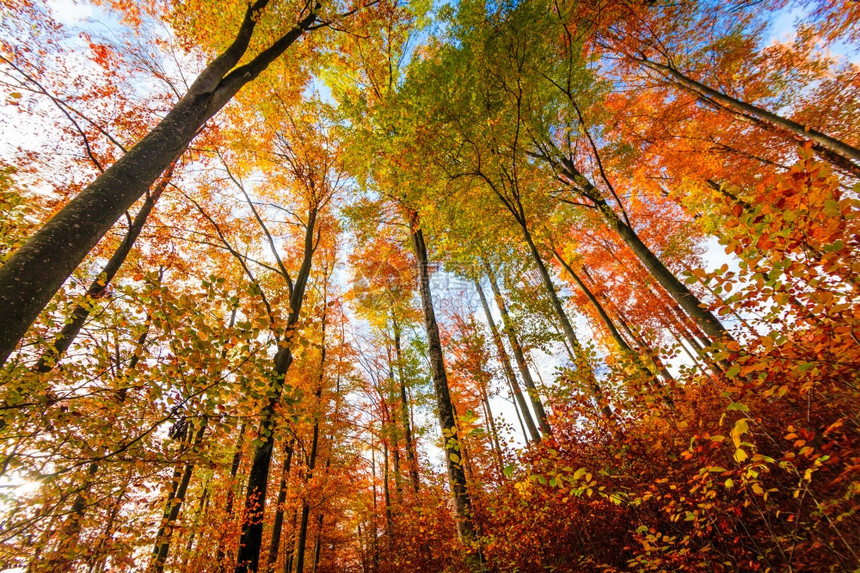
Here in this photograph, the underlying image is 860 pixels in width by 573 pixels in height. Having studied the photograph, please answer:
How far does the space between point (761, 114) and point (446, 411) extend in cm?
1045

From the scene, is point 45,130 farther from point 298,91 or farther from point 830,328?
point 830,328

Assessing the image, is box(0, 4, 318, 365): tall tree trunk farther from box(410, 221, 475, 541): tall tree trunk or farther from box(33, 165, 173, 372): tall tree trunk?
box(410, 221, 475, 541): tall tree trunk

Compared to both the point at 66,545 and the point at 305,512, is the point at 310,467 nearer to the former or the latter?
the point at 305,512

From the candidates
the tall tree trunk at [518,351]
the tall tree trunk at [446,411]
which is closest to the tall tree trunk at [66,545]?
the tall tree trunk at [446,411]

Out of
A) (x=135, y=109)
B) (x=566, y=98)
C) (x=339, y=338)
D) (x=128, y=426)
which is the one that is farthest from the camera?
(x=339, y=338)

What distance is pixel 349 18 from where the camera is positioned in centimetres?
618

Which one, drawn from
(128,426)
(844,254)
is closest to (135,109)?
(128,426)

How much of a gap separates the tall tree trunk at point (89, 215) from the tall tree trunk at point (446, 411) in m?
2.97

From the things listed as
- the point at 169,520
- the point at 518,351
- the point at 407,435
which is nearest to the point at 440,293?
the point at 518,351

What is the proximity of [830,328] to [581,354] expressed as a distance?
8.19ft

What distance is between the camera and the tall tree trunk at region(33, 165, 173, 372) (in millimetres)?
3468

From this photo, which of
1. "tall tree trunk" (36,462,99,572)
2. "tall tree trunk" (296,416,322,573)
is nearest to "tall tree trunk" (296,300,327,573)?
"tall tree trunk" (296,416,322,573)

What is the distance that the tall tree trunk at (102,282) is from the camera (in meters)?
3.47

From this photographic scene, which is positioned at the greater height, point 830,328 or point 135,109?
point 135,109
